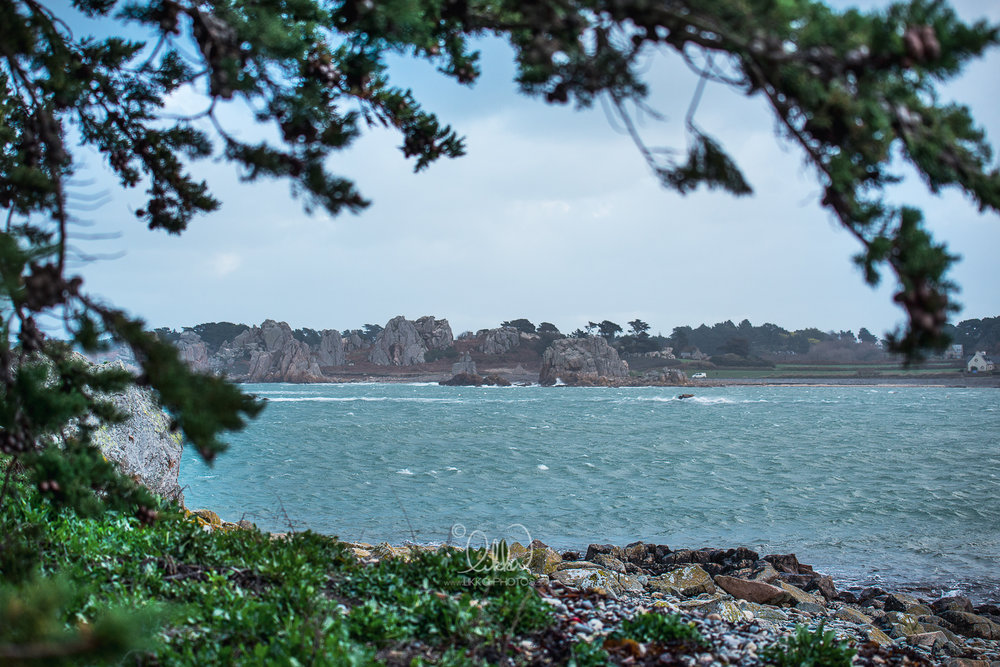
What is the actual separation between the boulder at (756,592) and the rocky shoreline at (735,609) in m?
0.01

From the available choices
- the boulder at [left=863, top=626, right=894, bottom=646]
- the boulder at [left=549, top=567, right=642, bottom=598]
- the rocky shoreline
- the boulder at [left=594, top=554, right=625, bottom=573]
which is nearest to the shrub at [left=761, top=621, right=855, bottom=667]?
the rocky shoreline

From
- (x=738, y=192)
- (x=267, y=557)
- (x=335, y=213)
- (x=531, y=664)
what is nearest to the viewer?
(x=738, y=192)

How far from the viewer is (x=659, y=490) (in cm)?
2300

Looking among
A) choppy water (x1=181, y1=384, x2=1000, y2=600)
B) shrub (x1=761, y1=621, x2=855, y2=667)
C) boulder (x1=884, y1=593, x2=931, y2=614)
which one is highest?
shrub (x1=761, y1=621, x2=855, y2=667)

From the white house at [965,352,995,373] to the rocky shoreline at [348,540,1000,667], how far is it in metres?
140

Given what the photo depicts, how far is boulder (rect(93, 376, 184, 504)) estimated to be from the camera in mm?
10031

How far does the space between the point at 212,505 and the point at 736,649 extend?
692 inches

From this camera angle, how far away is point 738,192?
3221mm

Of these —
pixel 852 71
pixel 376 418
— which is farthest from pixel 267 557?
pixel 376 418

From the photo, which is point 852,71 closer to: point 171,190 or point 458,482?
point 171,190

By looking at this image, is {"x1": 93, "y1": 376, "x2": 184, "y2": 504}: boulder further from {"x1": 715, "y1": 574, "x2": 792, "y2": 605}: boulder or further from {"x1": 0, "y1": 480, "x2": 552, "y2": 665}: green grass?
{"x1": 715, "y1": 574, "x2": 792, "y2": 605}: boulder

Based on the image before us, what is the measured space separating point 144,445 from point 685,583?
26.7 feet

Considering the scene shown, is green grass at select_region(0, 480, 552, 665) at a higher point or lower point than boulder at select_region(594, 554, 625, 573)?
higher

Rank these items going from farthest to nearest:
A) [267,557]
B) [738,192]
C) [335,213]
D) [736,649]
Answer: [267,557], [736,649], [335,213], [738,192]
